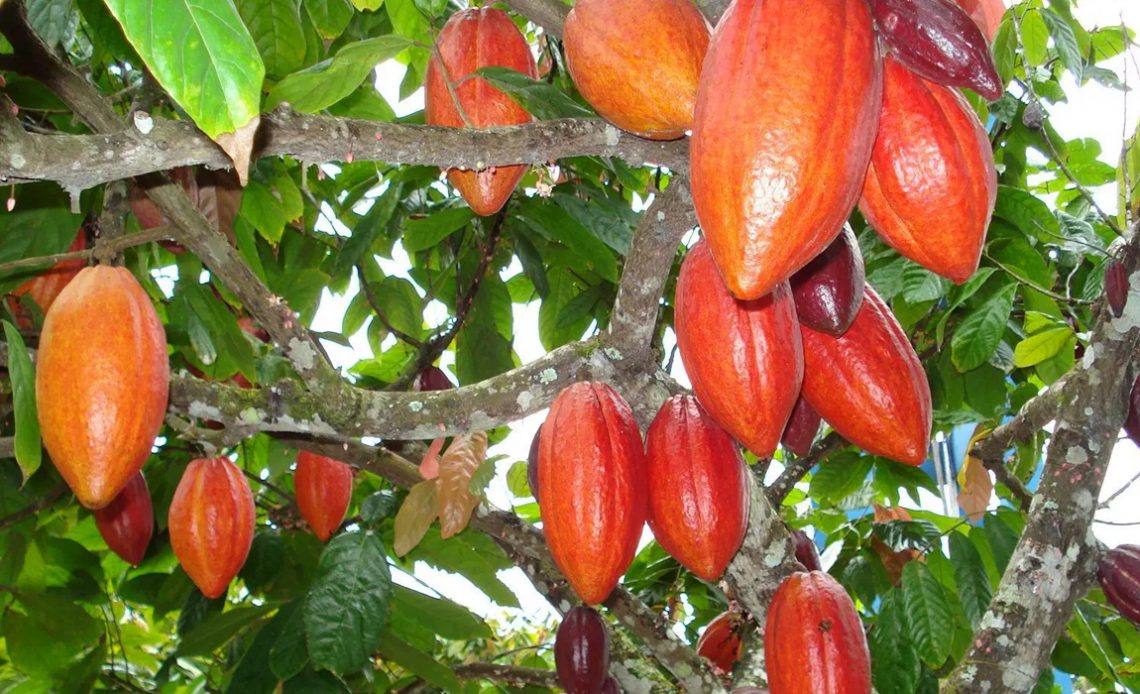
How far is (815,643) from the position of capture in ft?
4.47

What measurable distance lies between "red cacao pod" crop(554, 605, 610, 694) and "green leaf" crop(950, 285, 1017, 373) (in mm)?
903

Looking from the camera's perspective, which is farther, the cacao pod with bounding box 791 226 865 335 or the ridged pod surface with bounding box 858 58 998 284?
the cacao pod with bounding box 791 226 865 335

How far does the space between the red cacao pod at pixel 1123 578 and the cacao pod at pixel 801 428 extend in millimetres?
653

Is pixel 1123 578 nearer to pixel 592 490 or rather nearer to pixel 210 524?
pixel 592 490

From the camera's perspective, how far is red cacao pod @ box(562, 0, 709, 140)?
1.01m

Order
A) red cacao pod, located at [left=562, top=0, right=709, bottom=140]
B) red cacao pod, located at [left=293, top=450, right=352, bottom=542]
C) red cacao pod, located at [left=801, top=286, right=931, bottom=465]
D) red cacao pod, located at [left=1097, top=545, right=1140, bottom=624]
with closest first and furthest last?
red cacao pod, located at [left=562, top=0, right=709, bottom=140], red cacao pod, located at [left=801, top=286, right=931, bottom=465], red cacao pod, located at [left=1097, top=545, right=1140, bottom=624], red cacao pod, located at [left=293, top=450, right=352, bottom=542]

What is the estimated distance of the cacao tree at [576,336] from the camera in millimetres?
821

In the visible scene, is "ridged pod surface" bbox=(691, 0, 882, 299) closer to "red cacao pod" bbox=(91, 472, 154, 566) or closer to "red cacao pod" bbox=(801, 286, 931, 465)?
"red cacao pod" bbox=(801, 286, 931, 465)

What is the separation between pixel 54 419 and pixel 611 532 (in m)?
0.61

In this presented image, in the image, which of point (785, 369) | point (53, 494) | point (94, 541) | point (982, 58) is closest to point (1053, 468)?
point (785, 369)

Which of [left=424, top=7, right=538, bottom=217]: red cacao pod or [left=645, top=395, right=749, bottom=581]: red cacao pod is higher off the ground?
[left=424, top=7, right=538, bottom=217]: red cacao pod

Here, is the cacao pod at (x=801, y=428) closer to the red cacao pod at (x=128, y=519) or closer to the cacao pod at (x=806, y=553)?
the cacao pod at (x=806, y=553)

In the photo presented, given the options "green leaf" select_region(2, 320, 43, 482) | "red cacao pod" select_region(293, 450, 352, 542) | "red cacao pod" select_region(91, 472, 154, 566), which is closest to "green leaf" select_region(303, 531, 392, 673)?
"red cacao pod" select_region(293, 450, 352, 542)

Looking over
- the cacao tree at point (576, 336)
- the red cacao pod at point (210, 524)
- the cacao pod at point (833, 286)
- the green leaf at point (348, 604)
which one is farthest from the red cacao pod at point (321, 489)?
the cacao pod at point (833, 286)
